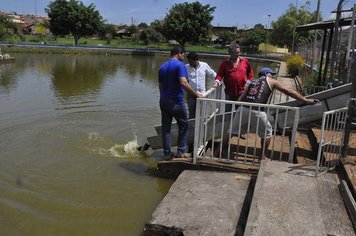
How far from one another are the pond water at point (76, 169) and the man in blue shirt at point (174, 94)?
2.36 feet

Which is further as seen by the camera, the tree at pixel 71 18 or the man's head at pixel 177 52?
the tree at pixel 71 18

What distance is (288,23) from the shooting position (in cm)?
5875

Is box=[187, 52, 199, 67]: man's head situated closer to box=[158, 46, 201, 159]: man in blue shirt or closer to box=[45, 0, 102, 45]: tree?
box=[158, 46, 201, 159]: man in blue shirt

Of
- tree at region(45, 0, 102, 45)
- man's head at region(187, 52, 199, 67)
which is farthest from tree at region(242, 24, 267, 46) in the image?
man's head at region(187, 52, 199, 67)

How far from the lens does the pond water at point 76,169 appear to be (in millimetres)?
4996

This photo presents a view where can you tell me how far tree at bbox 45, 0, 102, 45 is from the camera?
5678cm

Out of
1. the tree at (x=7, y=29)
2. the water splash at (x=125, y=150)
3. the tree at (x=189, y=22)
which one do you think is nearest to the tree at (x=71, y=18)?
the tree at (x=7, y=29)

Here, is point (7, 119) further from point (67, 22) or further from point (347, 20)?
point (67, 22)

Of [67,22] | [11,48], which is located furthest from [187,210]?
[67,22]

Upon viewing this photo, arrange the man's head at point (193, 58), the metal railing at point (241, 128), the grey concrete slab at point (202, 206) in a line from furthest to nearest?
1. the man's head at point (193, 58)
2. the metal railing at point (241, 128)
3. the grey concrete slab at point (202, 206)

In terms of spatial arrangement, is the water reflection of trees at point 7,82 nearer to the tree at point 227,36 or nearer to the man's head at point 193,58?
the man's head at point 193,58

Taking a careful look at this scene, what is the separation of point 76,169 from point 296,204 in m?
3.99

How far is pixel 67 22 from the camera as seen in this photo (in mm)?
57062

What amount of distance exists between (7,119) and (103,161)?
14.7ft
